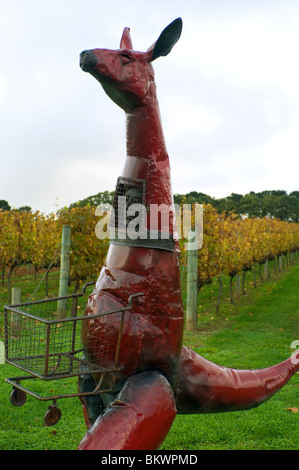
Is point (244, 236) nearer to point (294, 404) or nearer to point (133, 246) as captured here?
point (294, 404)

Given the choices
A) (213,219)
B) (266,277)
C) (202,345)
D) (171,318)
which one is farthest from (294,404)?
(266,277)

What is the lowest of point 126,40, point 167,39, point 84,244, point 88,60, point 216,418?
point 216,418

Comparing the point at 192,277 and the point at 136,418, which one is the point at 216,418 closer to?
the point at 136,418

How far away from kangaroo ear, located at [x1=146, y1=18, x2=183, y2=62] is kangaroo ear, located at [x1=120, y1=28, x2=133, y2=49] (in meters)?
0.38

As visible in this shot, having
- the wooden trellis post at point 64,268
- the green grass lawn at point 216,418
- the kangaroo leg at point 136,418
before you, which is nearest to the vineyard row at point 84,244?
the wooden trellis post at point 64,268

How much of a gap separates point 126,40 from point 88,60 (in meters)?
0.68

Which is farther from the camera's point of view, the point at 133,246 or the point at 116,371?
the point at 133,246

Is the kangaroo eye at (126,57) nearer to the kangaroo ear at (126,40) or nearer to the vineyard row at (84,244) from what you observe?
the kangaroo ear at (126,40)

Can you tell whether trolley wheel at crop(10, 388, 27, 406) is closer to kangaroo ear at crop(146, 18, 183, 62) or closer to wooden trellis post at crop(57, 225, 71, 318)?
→ kangaroo ear at crop(146, 18, 183, 62)

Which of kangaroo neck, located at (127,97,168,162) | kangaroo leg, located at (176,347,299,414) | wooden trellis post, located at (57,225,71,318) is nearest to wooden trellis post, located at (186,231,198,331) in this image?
wooden trellis post, located at (57,225,71,318)

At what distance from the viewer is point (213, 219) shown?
12102mm

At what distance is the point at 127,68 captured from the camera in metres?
2.39

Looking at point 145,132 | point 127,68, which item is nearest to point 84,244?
point 145,132

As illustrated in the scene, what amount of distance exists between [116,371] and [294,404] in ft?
14.1
